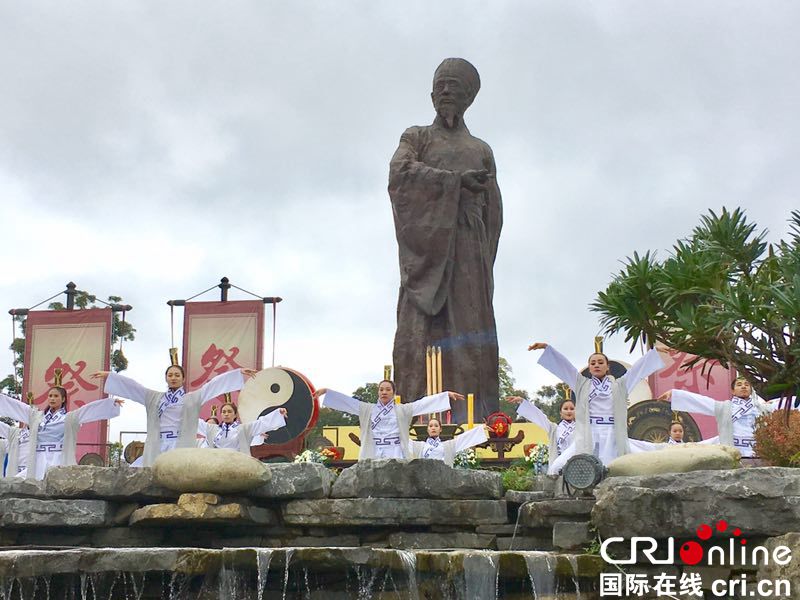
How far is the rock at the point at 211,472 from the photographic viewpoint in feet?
37.0

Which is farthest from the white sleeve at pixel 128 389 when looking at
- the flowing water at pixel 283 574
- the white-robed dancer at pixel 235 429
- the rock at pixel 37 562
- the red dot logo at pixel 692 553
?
the red dot logo at pixel 692 553

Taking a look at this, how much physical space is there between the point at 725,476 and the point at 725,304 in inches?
53.2

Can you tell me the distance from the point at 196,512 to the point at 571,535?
3.35 meters

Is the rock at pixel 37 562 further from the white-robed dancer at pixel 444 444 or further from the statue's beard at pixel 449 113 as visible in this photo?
the statue's beard at pixel 449 113

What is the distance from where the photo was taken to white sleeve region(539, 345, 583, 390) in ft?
41.2

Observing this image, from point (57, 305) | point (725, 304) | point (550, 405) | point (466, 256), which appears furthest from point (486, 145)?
point (550, 405)

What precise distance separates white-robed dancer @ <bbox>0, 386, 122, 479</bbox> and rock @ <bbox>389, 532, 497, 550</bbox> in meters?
→ 4.26

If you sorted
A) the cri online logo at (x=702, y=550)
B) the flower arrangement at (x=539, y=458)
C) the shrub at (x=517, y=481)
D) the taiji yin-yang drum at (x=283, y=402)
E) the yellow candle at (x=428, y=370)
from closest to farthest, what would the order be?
the cri online logo at (x=702, y=550)
the shrub at (x=517, y=481)
the flower arrangement at (x=539, y=458)
the yellow candle at (x=428, y=370)
the taiji yin-yang drum at (x=283, y=402)

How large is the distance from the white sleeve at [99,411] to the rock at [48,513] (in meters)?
2.51

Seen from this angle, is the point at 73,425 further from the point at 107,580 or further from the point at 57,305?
the point at 57,305

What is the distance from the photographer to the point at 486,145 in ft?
62.4

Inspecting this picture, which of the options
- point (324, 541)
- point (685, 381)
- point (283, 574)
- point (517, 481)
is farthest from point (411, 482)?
point (685, 381)

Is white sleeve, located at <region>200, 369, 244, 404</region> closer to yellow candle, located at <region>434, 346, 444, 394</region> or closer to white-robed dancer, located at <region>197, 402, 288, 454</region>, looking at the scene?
white-robed dancer, located at <region>197, 402, 288, 454</region>

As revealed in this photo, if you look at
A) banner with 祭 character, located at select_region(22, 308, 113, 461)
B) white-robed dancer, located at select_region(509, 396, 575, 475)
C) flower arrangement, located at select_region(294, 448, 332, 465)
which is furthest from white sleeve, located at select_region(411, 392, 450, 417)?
banner with 祭 character, located at select_region(22, 308, 113, 461)
